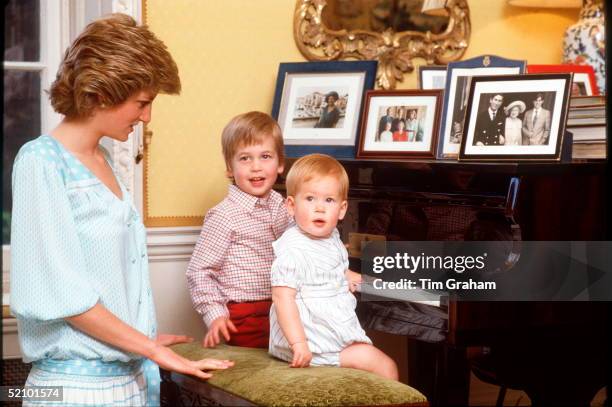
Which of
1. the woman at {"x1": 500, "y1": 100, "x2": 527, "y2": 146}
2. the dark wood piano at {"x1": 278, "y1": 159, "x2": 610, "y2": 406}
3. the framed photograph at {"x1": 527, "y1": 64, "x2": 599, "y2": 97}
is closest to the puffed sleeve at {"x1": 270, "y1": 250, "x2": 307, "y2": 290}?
the dark wood piano at {"x1": 278, "y1": 159, "x2": 610, "y2": 406}

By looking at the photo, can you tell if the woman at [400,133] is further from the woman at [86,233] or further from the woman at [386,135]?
the woman at [86,233]

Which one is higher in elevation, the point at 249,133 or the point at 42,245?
the point at 249,133

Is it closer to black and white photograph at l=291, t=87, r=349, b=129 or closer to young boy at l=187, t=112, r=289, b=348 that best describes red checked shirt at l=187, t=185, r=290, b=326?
young boy at l=187, t=112, r=289, b=348

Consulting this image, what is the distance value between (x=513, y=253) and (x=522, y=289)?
12cm

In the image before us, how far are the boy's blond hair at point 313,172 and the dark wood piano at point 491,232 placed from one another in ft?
1.67

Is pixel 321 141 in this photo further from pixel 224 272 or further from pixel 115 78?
A: pixel 115 78

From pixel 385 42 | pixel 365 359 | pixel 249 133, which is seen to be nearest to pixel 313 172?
pixel 249 133

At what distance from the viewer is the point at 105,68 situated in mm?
2289

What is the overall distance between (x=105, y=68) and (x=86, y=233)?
1.31ft

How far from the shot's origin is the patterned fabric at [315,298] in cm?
281

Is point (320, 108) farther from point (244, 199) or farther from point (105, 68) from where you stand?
point (105, 68)

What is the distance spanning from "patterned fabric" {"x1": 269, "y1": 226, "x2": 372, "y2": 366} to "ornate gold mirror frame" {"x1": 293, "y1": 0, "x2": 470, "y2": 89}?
1480mm

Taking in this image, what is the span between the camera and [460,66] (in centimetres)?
371

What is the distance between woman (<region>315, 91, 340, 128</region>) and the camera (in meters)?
3.92
